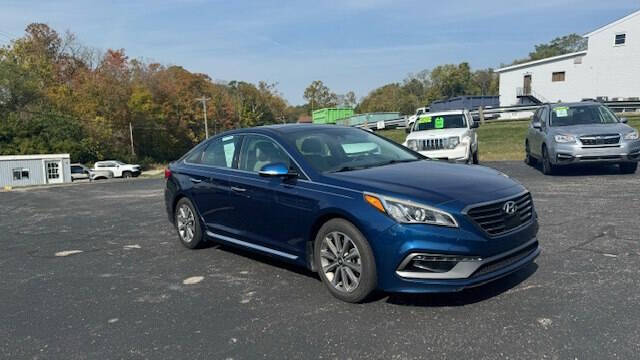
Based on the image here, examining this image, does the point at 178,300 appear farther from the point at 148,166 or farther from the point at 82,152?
the point at 148,166

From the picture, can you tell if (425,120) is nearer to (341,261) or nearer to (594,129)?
(594,129)

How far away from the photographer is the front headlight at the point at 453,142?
12.1 m

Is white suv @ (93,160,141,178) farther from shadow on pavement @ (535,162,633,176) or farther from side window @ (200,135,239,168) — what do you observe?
side window @ (200,135,239,168)

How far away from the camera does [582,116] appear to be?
11023 mm

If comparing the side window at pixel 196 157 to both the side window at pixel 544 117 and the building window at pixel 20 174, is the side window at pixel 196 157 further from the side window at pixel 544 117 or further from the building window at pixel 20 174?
the building window at pixel 20 174

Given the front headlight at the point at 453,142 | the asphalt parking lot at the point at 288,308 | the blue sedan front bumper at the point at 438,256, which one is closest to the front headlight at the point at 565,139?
the front headlight at the point at 453,142

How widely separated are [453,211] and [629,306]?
5.17 feet

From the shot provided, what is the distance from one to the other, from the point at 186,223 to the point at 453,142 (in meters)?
7.87

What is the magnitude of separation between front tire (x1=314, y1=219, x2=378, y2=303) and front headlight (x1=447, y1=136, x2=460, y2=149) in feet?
28.0

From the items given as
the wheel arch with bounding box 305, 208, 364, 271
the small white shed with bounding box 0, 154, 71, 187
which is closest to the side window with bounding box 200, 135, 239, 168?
the wheel arch with bounding box 305, 208, 364, 271

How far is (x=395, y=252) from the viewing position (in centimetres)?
370

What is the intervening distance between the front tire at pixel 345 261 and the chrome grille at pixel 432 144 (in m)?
8.51

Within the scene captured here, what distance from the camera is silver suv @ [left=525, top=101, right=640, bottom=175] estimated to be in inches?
392

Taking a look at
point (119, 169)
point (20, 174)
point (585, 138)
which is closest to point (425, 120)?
point (585, 138)
